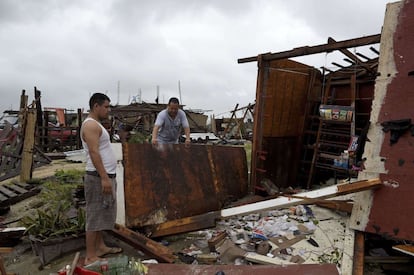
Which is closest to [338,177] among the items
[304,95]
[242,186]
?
[304,95]

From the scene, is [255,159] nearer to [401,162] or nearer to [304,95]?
[304,95]

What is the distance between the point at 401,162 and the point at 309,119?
3756mm

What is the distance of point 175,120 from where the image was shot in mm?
5348

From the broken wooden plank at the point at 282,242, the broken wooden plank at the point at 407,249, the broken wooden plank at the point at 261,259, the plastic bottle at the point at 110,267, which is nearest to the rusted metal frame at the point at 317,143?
the broken wooden plank at the point at 282,242

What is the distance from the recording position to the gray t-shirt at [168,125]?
5.24 metres

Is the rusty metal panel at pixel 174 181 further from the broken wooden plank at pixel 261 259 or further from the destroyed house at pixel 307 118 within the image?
the broken wooden plank at pixel 261 259

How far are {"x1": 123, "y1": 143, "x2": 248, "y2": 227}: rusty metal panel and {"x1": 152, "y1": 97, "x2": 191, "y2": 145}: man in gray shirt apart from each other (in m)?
0.58

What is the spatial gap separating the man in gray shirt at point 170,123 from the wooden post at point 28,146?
360 cm

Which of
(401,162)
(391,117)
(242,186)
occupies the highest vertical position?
(391,117)

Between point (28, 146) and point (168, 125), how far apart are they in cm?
403

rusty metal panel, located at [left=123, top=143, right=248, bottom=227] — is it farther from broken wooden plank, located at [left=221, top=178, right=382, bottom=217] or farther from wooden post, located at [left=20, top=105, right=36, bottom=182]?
wooden post, located at [left=20, top=105, right=36, bottom=182]

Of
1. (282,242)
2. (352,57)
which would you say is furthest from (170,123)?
(352,57)

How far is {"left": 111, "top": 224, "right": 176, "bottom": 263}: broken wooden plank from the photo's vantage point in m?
3.42

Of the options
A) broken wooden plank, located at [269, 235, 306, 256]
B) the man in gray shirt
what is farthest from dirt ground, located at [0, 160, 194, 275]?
the man in gray shirt
